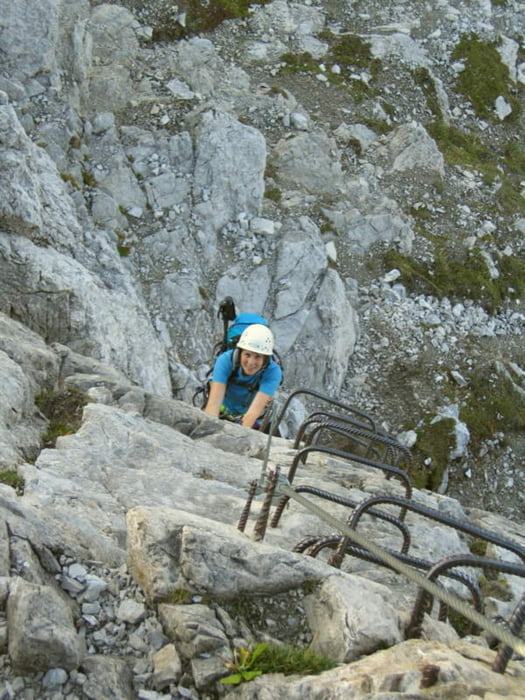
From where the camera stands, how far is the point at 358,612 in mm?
5344

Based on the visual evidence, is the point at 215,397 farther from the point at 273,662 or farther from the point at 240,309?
the point at 240,309

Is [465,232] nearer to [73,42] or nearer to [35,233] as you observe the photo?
[73,42]

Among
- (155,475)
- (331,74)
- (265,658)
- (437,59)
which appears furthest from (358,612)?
(437,59)

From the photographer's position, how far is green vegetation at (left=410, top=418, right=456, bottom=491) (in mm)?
22297

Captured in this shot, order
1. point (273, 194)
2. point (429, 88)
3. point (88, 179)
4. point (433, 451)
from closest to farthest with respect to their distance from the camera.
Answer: point (88, 179), point (433, 451), point (273, 194), point (429, 88)

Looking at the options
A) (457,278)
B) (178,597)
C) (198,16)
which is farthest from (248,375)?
(198,16)

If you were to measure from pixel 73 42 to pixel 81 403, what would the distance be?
17.9 m

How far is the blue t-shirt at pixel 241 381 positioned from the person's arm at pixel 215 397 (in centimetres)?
10

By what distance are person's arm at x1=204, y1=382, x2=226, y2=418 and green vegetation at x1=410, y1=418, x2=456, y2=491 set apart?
38.6 feet

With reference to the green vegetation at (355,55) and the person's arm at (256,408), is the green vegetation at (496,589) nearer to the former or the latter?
the person's arm at (256,408)

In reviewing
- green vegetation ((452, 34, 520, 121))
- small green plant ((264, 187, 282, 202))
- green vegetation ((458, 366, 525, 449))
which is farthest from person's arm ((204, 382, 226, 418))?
green vegetation ((452, 34, 520, 121))

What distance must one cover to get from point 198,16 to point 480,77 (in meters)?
15.5

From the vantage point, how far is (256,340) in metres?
11.4

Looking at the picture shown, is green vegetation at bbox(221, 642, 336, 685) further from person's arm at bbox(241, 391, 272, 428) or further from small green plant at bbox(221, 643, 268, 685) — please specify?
person's arm at bbox(241, 391, 272, 428)
